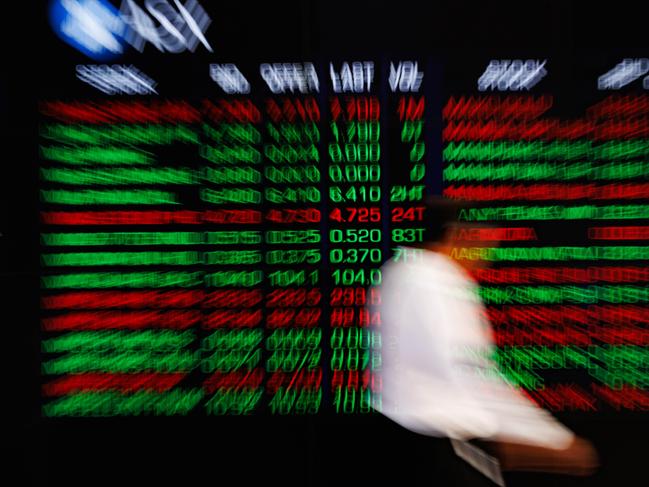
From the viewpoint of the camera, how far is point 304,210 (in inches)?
73.8

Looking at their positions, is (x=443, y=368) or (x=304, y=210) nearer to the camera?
(x=443, y=368)

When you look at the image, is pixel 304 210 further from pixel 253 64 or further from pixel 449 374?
pixel 449 374

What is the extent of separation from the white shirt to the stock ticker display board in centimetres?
23

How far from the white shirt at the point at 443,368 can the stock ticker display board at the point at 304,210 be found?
8.9 inches

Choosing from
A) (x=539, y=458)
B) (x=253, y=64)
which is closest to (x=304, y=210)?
(x=253, y=64)

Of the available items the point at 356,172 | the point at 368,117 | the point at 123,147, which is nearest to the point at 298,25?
the point at 368,117

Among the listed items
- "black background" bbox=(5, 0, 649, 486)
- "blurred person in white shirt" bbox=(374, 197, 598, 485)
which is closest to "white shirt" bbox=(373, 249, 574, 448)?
"blurred person in white shirt" bbox=(374, 197, 598, 485)

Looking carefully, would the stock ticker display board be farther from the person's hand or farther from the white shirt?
the person's hand

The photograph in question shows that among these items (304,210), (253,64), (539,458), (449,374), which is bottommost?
(539,458)

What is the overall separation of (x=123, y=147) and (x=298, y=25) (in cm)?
111

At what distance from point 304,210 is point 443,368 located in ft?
3.20

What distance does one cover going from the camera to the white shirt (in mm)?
1440

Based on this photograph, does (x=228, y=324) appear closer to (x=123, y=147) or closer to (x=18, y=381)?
(x=123, y=147)

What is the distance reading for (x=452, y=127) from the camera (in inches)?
73.8
